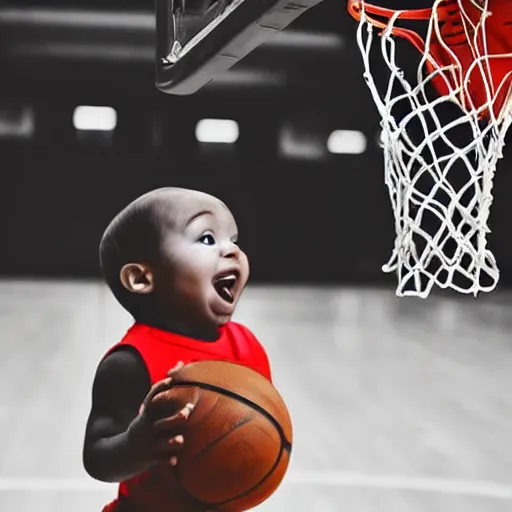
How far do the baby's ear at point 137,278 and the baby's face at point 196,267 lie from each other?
14 millimetres

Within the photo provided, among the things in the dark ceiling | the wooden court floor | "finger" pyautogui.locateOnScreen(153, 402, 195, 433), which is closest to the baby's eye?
"finger" pyautogui.locateOnScreen(153, 402, 195, 433)

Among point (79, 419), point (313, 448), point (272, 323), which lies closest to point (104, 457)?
point (313, 448)

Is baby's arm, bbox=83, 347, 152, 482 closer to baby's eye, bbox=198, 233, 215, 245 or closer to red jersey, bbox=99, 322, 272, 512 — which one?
red jersey, bbox=99, 322, 272, 512

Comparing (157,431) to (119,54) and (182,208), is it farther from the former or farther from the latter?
(119,54)

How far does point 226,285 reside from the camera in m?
1.23

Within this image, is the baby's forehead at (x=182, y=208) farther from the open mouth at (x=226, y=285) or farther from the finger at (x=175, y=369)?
the finger at (x=175, y=369)

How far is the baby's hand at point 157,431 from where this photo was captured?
3.43ft

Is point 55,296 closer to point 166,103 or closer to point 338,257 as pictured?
point 166,103

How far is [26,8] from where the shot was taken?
716 centimetres

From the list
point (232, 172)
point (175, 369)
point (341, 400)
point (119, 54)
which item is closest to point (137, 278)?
point (175, 369)

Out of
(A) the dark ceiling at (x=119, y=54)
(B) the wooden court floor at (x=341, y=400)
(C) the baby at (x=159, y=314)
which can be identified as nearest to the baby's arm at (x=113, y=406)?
(C) the baby at (x=159, y=314)

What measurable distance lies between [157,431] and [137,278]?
0.26 meters

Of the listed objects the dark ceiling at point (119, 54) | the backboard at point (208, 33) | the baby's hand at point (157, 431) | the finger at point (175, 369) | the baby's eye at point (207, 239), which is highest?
the backboard at point (208, 33)

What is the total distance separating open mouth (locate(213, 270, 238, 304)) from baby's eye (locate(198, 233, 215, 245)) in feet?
0.17
